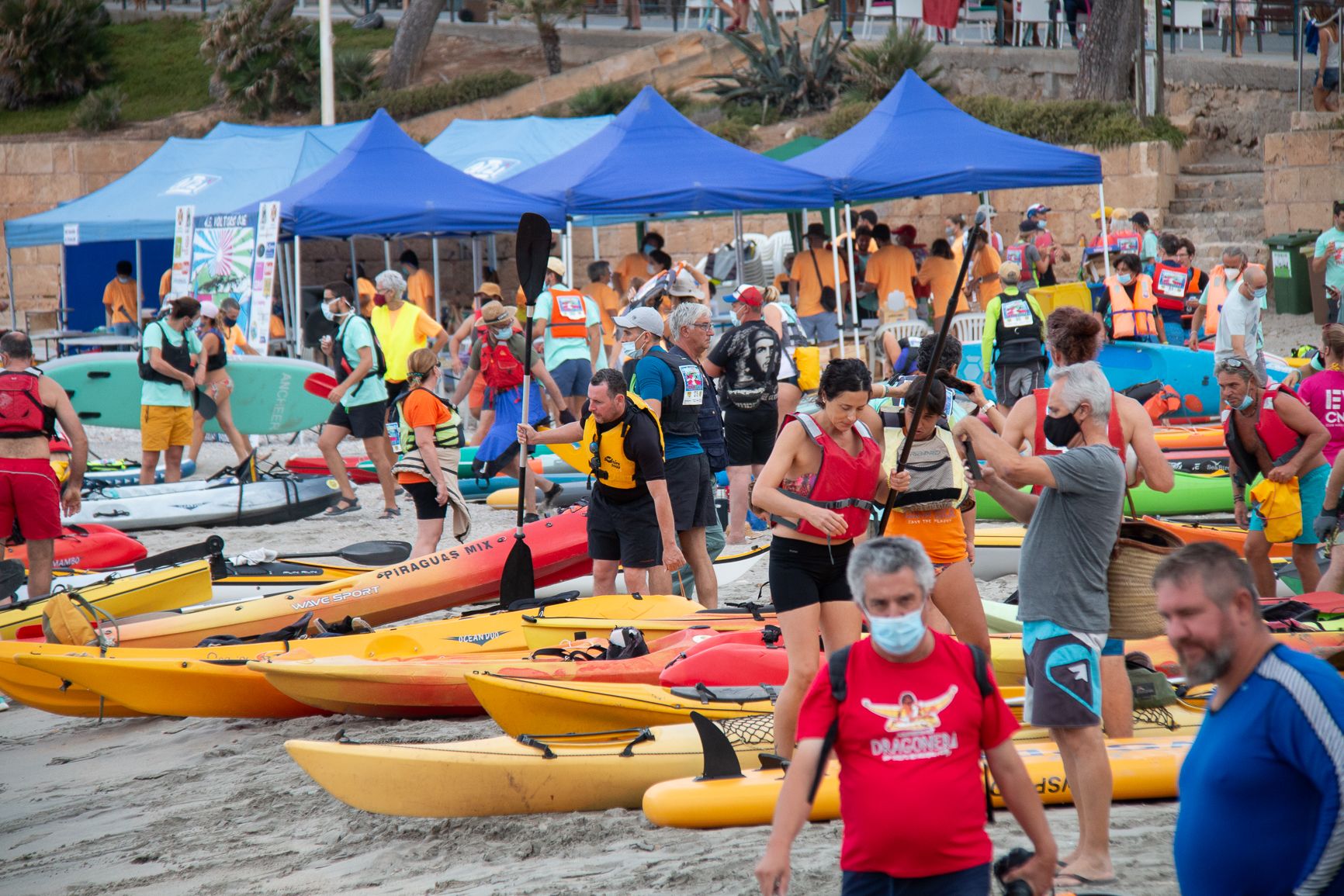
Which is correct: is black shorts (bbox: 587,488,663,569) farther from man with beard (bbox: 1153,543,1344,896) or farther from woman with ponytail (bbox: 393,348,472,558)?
man with beard (bbox: 1153,543,1344,896)

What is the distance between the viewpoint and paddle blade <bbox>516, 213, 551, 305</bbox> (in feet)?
26.0

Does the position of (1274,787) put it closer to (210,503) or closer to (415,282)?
(210,503)

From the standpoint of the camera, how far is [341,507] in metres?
11.0

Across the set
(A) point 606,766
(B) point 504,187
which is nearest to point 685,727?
(A) point 606,766

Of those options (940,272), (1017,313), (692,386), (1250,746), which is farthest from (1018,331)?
(1250,746)

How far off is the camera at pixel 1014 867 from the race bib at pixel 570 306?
8.61m

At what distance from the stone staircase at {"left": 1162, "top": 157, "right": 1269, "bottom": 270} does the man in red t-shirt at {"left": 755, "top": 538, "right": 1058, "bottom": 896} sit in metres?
16.0

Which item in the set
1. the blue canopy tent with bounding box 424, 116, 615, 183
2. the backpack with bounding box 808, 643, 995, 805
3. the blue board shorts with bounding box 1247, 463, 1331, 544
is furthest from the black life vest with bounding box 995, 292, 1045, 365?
the blue canopy tent with bounding box 424, 116, 615, 183

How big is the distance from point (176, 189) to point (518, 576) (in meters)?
13.1

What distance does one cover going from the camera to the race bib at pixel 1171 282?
1345 centimetres

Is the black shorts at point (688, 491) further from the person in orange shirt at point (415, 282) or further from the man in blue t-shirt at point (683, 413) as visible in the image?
the person in orange shirt at point (415, 282)

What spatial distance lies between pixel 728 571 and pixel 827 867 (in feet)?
14.1

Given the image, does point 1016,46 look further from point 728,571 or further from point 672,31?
point 728,571

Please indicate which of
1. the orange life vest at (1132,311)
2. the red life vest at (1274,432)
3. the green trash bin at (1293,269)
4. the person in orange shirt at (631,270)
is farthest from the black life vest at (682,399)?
the green trash bin at (1293,269)
